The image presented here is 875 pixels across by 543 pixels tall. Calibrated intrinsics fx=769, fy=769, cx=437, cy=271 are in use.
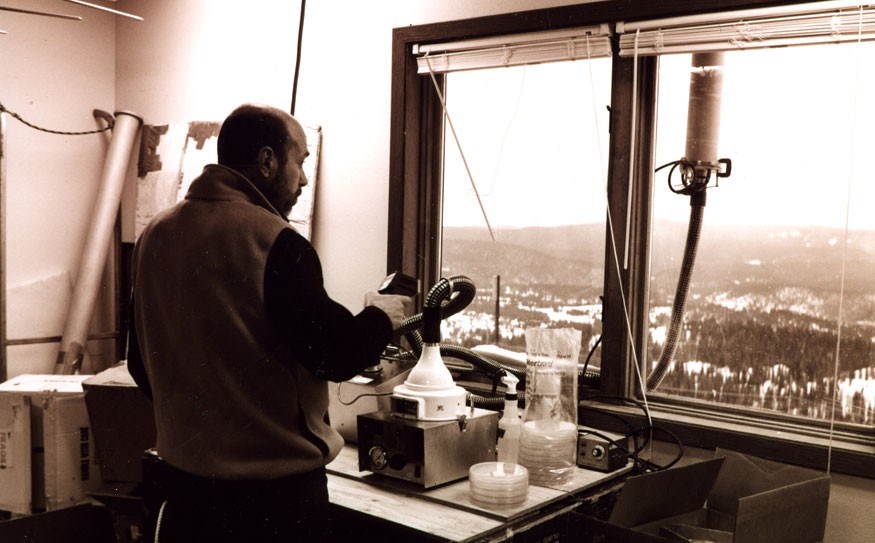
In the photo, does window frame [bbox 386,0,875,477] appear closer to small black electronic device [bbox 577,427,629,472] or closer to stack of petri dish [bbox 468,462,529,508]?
small black electronic device [bbox 577,427,629,472]

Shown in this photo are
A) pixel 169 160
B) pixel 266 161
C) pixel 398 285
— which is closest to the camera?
pixel 266 161

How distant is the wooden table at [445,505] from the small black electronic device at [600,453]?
0.03m

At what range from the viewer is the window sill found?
2025 millimetres

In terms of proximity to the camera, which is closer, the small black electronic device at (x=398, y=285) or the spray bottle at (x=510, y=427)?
the small black electronic device at (x=398, y=285)

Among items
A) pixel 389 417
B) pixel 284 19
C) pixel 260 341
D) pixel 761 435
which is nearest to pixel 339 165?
pixel 284 19

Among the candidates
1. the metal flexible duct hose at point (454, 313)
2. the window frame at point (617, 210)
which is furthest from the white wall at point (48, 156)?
the metal flexible duct hose at point (454, 313)

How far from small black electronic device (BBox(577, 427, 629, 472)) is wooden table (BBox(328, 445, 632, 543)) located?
3 centimetres

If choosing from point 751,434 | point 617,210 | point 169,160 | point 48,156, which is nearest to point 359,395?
point 617,210

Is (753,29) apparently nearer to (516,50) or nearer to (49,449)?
(516,50)

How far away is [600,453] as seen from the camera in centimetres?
217

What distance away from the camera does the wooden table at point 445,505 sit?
1.74 m

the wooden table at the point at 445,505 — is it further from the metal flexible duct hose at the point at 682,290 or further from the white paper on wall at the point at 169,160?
the white paper on wall at the point at 169,160

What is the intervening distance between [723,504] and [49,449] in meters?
2.39

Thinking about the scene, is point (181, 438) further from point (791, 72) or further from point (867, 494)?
point (791, 72)
